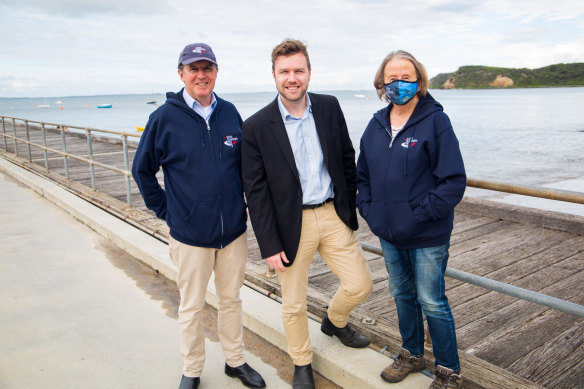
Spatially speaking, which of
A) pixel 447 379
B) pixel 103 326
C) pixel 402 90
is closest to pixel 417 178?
pixel 402 90

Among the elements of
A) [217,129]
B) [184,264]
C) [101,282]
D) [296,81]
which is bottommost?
[101,282]

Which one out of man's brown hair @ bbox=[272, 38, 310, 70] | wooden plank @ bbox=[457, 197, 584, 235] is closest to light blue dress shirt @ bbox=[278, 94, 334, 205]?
man's brown hair @ bbox=[272, 38, 310, 70]

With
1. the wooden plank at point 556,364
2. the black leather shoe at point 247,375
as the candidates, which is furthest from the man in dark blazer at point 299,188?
the wooden plank at point 556,364

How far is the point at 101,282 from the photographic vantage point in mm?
4234

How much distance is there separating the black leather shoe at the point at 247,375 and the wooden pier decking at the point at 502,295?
696 mm

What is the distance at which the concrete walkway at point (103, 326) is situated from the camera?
276cm

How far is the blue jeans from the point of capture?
2211 millimetres

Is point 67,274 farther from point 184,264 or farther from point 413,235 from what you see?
point 413,235

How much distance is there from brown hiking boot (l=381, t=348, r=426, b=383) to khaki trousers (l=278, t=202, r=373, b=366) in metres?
0.37

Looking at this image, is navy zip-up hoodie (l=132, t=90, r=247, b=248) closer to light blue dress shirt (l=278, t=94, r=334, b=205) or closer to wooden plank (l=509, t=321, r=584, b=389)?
light blue dress shirt (l=278, t=94, r=334, b=205)

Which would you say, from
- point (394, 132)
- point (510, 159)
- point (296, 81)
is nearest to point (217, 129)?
point (296, 81)

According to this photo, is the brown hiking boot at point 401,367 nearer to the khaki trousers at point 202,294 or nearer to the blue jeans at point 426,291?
the blue jeans at point 426,291

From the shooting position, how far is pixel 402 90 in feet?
7.23

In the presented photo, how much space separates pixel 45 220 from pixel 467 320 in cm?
534
